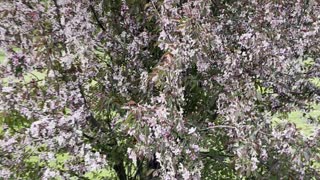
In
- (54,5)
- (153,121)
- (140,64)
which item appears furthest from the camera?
(140,64)

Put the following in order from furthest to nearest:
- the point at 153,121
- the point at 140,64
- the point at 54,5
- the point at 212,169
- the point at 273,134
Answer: the point at 212,169, the point at 140,64, the point at 54,5, the point at 273,134, the point at 153,121

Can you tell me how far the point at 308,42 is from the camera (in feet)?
10.6

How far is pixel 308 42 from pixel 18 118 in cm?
Result: 202

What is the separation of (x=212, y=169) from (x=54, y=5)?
184cm

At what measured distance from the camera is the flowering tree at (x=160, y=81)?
255 centimetres

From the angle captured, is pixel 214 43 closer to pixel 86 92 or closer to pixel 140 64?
pixel 140 64

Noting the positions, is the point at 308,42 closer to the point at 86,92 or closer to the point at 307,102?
the point at 307,102

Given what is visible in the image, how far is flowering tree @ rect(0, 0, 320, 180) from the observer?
2.55 m

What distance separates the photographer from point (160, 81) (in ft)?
7.63

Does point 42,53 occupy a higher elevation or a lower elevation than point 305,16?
lower

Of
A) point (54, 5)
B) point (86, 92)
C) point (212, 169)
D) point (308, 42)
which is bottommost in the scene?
point (212, 169)

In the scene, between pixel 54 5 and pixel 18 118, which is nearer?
pixel 54 5

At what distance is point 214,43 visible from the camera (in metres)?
2.73

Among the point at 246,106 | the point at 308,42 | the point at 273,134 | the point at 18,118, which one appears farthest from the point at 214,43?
the point at 18,118
